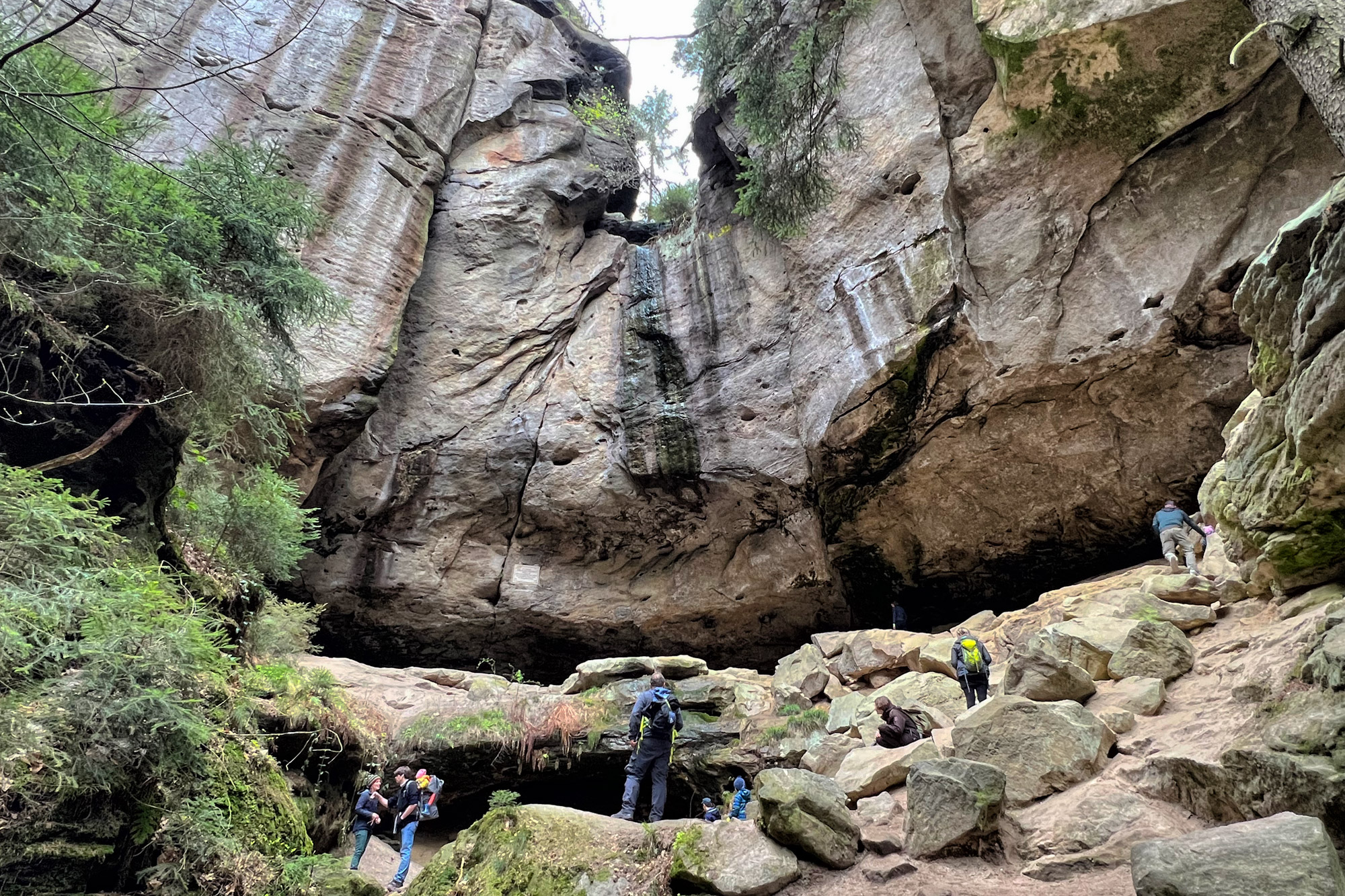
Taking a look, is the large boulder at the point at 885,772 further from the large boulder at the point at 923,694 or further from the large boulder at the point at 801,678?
the large boulder at the point at 801,678

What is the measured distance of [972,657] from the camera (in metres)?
7.41

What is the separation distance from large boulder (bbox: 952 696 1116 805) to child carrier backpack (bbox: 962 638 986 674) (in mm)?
2769

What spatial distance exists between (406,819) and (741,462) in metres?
7.81

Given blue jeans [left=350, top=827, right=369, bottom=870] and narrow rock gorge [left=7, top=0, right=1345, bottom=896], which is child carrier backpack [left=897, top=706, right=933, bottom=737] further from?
blue jeans [left=350, top=827, right=369, bottom=870]

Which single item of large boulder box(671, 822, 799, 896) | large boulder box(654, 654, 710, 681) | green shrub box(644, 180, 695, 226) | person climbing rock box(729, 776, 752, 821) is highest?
green shrub box(644, 180, 695, 226)

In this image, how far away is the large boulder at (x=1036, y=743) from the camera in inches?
164

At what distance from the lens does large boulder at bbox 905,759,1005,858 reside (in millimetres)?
3768

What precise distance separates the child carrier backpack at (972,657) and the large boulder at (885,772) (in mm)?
1820

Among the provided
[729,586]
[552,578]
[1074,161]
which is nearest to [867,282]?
[1074,161]

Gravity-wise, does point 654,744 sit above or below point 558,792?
above

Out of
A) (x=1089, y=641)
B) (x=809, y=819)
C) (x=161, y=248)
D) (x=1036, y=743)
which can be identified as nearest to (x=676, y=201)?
(x=161, y=248)

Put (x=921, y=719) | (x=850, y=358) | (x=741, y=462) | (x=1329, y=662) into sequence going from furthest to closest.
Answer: (x=741, y=462), (x=850, y=358), (x=921, y=719), (x=1329, y=662)

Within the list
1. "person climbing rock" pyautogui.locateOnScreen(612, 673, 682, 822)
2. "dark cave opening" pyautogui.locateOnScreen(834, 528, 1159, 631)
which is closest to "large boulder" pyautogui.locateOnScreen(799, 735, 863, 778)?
"person climbing rock" pyautogui.locateOnScreen(612, 673, 682, 822)

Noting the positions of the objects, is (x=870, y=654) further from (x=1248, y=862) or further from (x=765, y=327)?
(x=1248, y=862)
